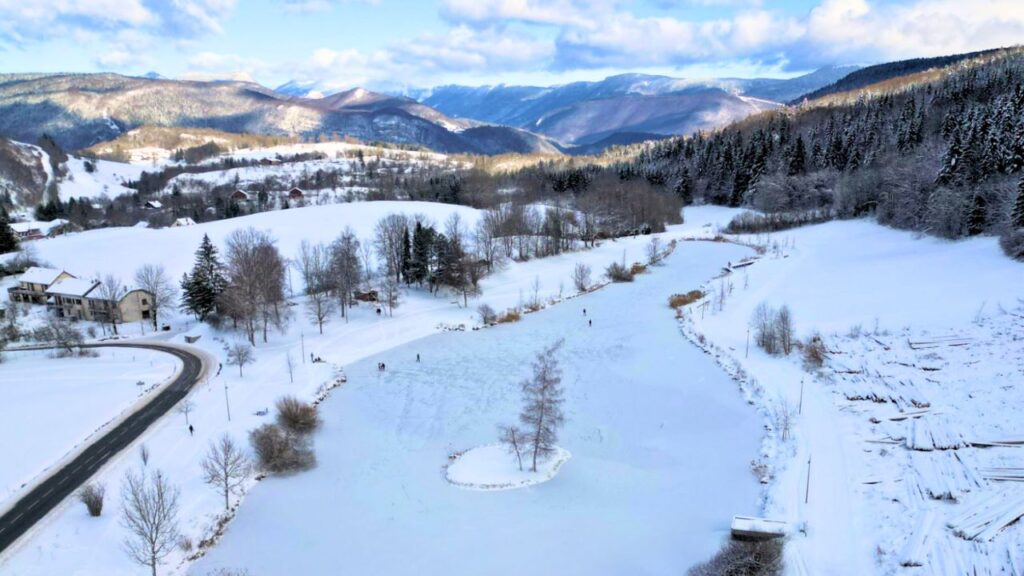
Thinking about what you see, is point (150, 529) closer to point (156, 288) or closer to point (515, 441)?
point (515, 441)

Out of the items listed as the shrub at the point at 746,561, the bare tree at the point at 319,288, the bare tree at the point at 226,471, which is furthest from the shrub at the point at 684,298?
the bare tree at the point at 226,471

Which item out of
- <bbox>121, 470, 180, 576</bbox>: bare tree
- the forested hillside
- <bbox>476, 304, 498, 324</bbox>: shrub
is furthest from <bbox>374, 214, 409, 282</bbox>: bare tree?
the forested hillside

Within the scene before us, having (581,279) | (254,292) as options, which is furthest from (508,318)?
(254,292)

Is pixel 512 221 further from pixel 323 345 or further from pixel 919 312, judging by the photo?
pixel 919 312

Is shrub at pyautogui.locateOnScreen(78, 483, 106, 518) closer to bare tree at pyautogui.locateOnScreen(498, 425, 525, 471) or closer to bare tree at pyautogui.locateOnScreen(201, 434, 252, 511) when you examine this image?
bare tree at pyautogui.locateOnScreen(201, 434, 252, 511)

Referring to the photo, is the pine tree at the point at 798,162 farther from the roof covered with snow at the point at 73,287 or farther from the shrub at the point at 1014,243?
the roof covered with snow at the point at 73,287

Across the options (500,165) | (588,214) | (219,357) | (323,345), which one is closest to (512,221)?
(588,214)
